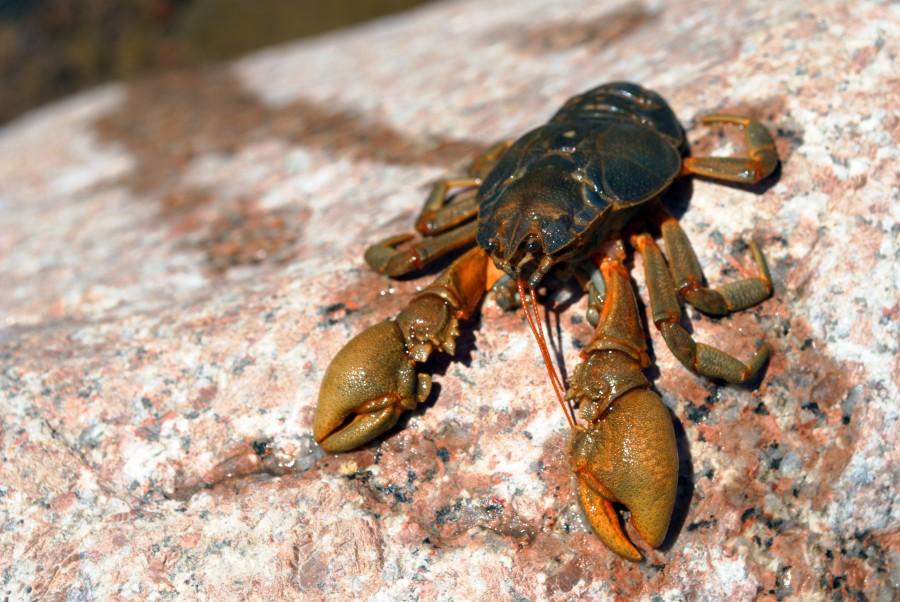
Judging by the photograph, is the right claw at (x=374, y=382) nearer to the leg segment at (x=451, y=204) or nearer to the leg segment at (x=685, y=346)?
the leg segment at (x=451, y=204)

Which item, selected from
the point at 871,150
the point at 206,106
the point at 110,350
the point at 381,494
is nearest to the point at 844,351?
the point at 871,150

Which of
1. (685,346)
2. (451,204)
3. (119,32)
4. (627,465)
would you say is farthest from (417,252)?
(119,32)

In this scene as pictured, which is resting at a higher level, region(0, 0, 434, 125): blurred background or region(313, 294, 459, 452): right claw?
region(313, 294, 459, 452): right claw

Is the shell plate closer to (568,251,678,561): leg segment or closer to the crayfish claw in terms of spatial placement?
(568,251,678,561): leg segment

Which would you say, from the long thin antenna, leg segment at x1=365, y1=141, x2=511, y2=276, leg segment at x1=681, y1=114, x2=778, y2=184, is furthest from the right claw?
leg segment at x1=681, y1=114, x2=778, y2=184

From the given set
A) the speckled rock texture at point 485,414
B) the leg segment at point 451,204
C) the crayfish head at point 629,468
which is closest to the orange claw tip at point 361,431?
the speckled rock texture at point 485,414

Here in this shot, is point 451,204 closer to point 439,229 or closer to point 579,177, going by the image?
point 439,229
